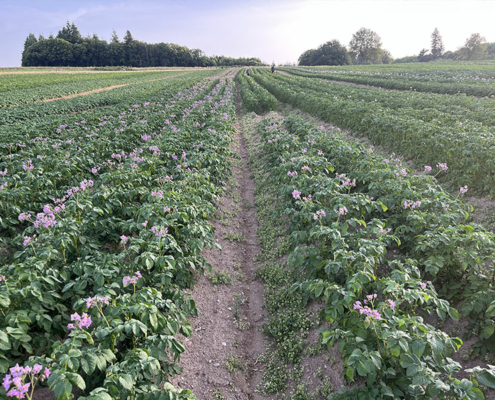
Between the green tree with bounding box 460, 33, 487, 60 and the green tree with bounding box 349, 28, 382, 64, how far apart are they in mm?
36657

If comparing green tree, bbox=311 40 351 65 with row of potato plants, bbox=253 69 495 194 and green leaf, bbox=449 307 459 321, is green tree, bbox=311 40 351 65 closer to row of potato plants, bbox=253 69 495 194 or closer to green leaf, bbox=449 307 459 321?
row of potato plants, bbox=253 69 495 194

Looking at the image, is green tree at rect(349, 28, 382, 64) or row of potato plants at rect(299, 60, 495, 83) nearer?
row of potato plants at rect(299, 60, 495, 83)

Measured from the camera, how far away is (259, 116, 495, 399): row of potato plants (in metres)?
2.46

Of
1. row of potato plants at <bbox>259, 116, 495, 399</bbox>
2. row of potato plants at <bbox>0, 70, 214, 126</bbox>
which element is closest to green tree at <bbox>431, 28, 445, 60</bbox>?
row of potato plants at <bbox>0, 70, 214, 126</bbox>

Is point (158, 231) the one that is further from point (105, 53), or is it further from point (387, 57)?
point (387, 57)

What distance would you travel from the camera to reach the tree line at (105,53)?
3573 inches

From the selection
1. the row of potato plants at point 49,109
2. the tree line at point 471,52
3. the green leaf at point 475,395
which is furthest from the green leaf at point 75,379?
the tree line at point 471,52

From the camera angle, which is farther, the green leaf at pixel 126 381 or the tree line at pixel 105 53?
the tree line at pixel 105 53

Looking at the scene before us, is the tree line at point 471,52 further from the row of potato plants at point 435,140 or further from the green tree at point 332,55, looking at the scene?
the row of potato plants at point 435,140

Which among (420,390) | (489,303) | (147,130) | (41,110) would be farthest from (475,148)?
(41,110)

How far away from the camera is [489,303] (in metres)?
3.18

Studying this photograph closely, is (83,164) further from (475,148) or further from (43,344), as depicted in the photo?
(475,148)

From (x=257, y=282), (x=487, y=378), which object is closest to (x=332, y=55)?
(x=257, y=282)

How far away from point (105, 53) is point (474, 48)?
111559 mm
